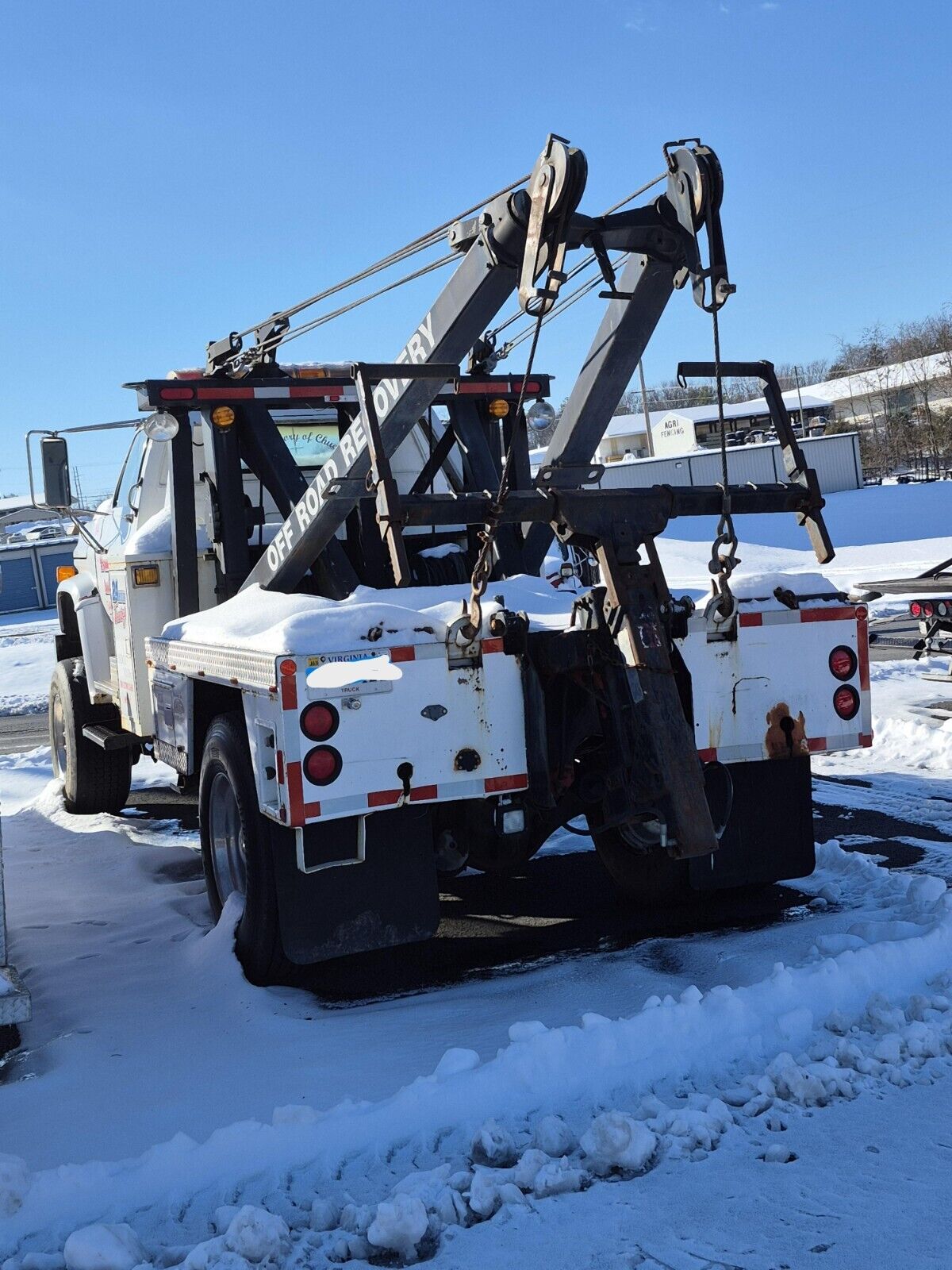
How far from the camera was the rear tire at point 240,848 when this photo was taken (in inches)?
187

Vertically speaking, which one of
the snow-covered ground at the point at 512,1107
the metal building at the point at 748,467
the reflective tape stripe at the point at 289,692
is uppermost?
the metal building at the point at 748,467

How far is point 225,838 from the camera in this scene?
5.34 m

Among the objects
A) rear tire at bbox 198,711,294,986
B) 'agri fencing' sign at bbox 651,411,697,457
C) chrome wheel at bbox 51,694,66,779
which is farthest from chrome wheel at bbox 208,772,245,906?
'agri fencing' sign at bbox 651,411,697,457

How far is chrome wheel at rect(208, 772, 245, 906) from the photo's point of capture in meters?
5.16

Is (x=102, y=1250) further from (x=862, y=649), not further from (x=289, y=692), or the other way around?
(x=862, y=649)

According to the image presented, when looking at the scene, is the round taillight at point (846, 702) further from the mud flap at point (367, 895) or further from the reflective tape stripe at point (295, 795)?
the reflective tape stripe at point (295, 795)

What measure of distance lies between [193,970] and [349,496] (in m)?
2.05

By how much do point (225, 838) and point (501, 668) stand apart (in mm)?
1585

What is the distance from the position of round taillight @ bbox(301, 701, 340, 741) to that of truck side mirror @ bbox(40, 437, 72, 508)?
359 cm

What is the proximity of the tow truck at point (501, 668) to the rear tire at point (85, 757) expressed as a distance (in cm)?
215

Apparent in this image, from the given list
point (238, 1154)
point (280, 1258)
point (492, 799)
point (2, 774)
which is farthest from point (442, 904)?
point (2, 774)

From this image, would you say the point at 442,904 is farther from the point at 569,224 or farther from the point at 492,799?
the point at 569,224

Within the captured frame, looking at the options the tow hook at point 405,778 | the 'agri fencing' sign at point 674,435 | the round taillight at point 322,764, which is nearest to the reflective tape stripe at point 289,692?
the round taillight at point 322,764

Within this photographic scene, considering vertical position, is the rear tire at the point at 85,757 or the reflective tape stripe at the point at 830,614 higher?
the reflective tape stripe at the point at 830,614
